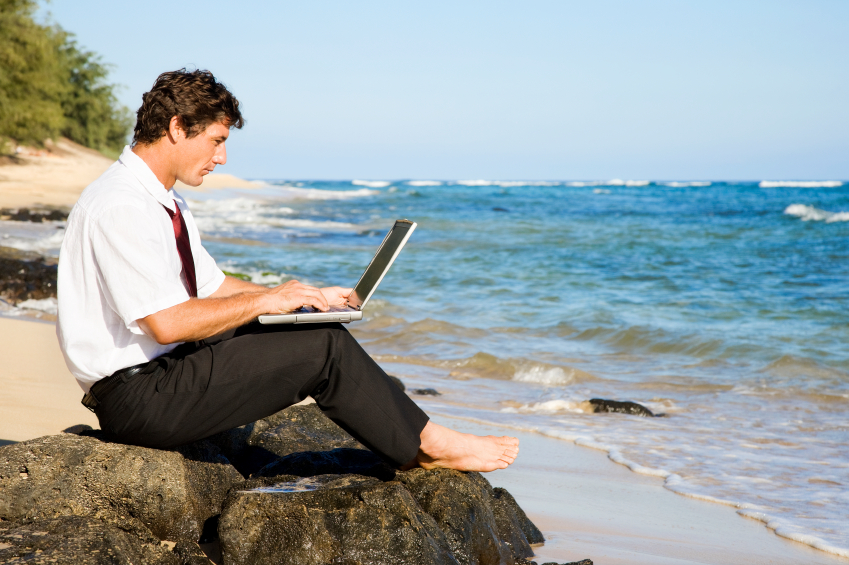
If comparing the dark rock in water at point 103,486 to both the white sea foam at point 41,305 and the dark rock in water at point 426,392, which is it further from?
the white sea foam at point 41,305

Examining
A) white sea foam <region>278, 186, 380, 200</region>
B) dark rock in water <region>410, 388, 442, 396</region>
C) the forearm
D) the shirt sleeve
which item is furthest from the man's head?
white sea foam <region>278, 186, 380, 200</region>

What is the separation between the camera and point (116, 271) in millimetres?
2387

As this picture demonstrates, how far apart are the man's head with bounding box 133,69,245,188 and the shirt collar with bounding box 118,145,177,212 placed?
0.07 meters

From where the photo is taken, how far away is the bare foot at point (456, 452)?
286 centimetres

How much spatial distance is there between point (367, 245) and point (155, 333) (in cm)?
1818

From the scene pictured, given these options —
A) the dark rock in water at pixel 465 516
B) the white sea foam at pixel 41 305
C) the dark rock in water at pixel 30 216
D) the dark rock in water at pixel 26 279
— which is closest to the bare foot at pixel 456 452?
the dark rock in water at pixel 465 516

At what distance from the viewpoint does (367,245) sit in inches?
810

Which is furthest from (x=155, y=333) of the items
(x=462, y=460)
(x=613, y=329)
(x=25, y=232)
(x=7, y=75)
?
(x=7, y=75)

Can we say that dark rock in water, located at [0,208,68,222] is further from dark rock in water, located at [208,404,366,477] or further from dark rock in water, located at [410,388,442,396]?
dark rock in water, located at [208,404,366,477]

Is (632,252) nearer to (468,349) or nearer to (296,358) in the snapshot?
(468,349)

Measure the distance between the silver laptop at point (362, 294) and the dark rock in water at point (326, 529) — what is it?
615mm

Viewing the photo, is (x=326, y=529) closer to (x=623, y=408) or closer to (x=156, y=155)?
(x=156, y=155)

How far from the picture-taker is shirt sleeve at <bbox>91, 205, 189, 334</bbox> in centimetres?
238

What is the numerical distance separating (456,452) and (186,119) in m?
1.64
